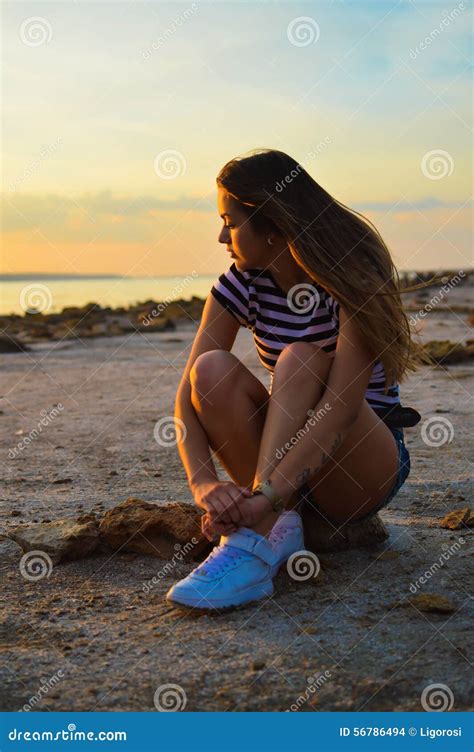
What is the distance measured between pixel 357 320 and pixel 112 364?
6.68 meters

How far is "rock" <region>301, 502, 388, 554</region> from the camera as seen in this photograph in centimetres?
298

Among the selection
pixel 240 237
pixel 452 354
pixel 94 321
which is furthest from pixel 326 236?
pixel 94 321

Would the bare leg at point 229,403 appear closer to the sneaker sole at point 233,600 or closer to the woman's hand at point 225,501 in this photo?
the woman's hand at point 225,501

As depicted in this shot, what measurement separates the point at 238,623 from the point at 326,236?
112 cm

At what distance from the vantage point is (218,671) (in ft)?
7.37

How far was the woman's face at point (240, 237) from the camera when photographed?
2.82 metres

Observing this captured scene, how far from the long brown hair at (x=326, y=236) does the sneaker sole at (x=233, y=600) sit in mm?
734

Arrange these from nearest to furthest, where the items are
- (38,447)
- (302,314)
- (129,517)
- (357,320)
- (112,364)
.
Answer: (357,320), (302,314), (129,517), (38,447), (112,364)

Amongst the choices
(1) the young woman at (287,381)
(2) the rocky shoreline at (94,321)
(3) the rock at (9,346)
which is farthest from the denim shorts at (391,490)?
(3) the rock at (9,346)

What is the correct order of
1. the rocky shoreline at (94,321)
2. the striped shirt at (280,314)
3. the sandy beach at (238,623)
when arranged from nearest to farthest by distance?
1. the sandy beach at (238,623)
2. the striped shirt at (280,314)
3. the rocky shoreline at (94,321)

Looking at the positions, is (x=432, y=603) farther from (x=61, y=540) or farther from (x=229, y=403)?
(x=61, y=540)

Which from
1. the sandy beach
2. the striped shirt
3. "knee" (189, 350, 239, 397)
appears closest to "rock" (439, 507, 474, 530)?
the sandy beach
